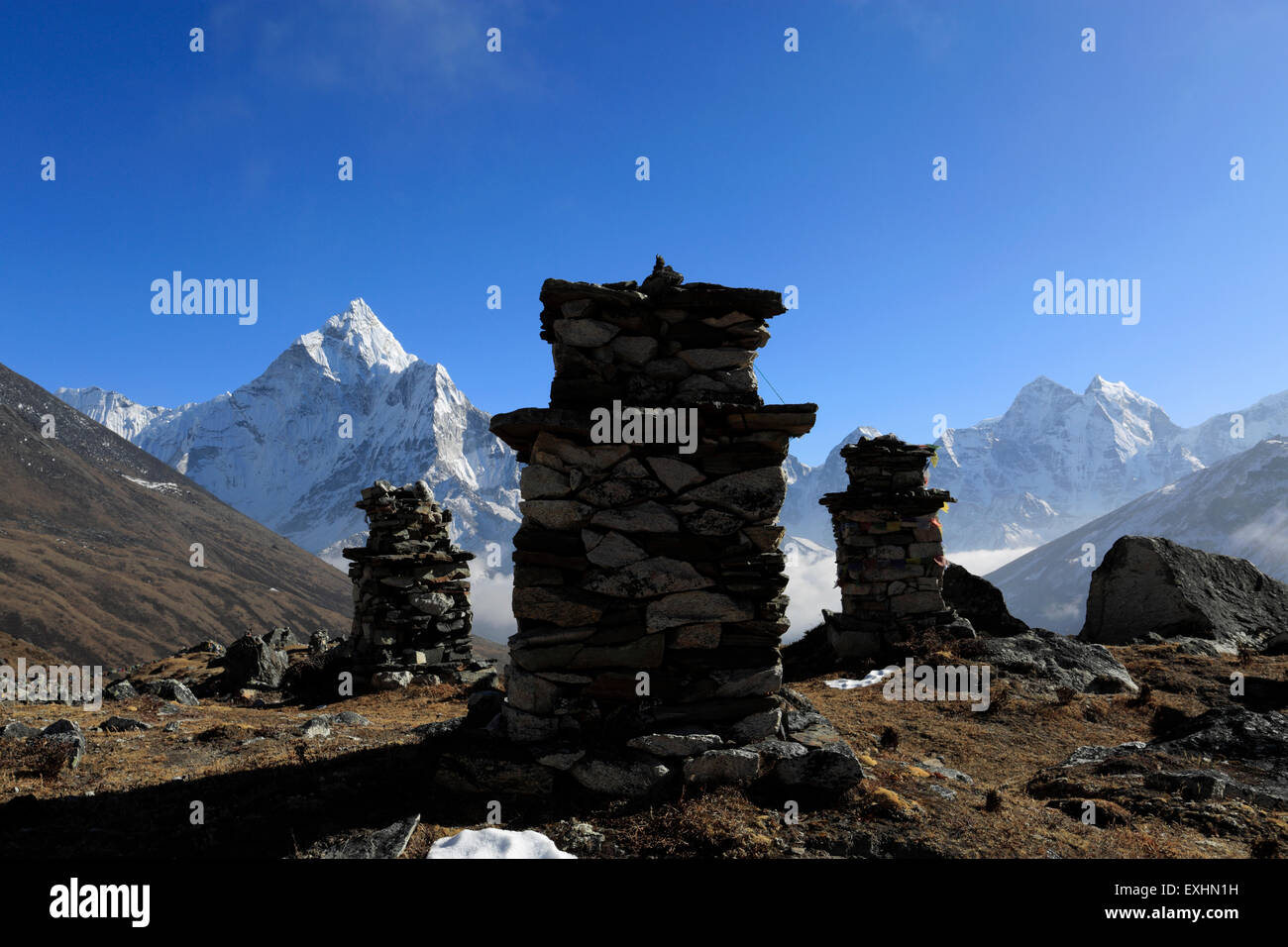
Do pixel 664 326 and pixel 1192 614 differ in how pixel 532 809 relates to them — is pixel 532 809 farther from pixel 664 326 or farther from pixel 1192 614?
pixel 1192 614

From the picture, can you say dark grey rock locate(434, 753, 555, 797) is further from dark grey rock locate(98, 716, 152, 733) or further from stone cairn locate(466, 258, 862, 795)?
dark grey rock locate(98, 716, 152, 733)

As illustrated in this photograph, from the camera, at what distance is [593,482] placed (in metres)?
6.23

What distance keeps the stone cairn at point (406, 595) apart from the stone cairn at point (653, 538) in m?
10.7

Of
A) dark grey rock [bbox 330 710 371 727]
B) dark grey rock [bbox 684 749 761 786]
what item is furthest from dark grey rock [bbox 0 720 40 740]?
dark grey rock [bbox 684 749 761 786]

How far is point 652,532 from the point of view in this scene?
6.16m

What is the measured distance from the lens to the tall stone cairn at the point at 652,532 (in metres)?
6.01

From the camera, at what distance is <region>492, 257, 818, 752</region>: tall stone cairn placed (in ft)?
19.7

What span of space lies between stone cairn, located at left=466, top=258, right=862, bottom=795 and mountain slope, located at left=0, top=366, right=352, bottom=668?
97901 millimetres

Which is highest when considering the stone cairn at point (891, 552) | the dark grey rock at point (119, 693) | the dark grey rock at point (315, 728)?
the stone cairn at point (891, 552)

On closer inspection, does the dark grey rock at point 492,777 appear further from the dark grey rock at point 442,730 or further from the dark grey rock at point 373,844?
the dark grey rock at point 442,730

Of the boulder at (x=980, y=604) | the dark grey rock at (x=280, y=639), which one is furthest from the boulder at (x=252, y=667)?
A: the boulder at (x=980, y=604)

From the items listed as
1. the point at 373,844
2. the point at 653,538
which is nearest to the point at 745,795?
the point at 653,538

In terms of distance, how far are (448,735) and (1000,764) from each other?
256 inches
